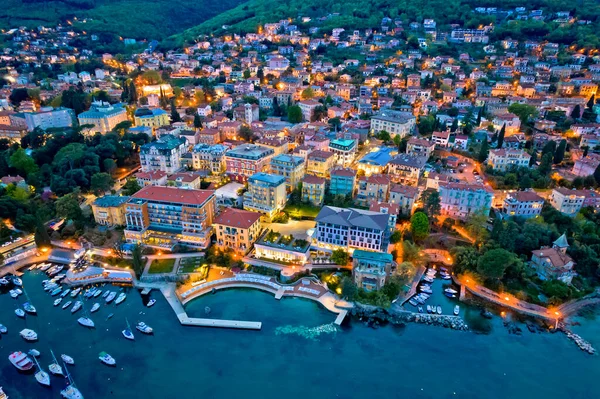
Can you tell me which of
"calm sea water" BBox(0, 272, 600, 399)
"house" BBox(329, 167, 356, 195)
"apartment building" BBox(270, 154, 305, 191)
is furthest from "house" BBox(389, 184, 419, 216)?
"calm sea water" BBox(0, 272, 600, 399)

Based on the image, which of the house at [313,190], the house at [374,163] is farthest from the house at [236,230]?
the house at [374,163]

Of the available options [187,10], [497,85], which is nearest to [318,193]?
[497,85]

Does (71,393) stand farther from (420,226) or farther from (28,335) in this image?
(420,226)

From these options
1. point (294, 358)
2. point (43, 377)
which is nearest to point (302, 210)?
point (294, 358)

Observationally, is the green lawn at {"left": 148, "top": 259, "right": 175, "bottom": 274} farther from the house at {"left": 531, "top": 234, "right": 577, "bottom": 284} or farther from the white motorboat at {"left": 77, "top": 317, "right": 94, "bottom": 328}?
→ the house at {"left": 531, "top": 234, "right": 577, "bottom": 284}

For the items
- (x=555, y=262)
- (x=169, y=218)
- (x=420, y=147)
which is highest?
(x=420, y=147)

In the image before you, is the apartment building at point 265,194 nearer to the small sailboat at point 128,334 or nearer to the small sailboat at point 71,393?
the small sailboat at point 128,334

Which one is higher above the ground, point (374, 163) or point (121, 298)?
point (374, 163)
